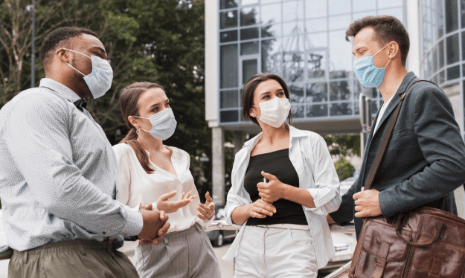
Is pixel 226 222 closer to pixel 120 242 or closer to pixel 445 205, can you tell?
pixel 120 242

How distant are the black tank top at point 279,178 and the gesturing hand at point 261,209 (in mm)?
108

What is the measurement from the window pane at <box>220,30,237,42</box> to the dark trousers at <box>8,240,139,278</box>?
24.5m

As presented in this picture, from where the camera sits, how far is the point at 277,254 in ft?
9.58

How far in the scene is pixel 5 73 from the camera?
1852cm

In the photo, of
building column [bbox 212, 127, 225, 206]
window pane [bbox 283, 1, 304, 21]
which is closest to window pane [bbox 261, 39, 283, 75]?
window pane [bbox 283, 1, 304, 21]

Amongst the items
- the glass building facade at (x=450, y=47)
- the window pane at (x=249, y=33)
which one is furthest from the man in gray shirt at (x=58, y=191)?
the window pane at (x=249, y=33)

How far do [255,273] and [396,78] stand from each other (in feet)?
4.73

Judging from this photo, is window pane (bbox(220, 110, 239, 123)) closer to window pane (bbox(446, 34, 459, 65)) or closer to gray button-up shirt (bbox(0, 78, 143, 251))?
window pane (bbox(446, 34, 459, 65))

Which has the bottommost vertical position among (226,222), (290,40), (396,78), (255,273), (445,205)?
(255,273)

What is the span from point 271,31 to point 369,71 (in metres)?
22.9

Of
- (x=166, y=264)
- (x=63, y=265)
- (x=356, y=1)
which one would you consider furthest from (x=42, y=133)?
(x=356, y=1)

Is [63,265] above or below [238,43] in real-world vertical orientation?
below

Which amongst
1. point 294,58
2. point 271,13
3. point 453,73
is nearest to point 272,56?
point 294,58

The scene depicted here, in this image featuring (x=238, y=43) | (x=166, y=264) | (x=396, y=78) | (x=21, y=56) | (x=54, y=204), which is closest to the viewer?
(x=54, y=204)
